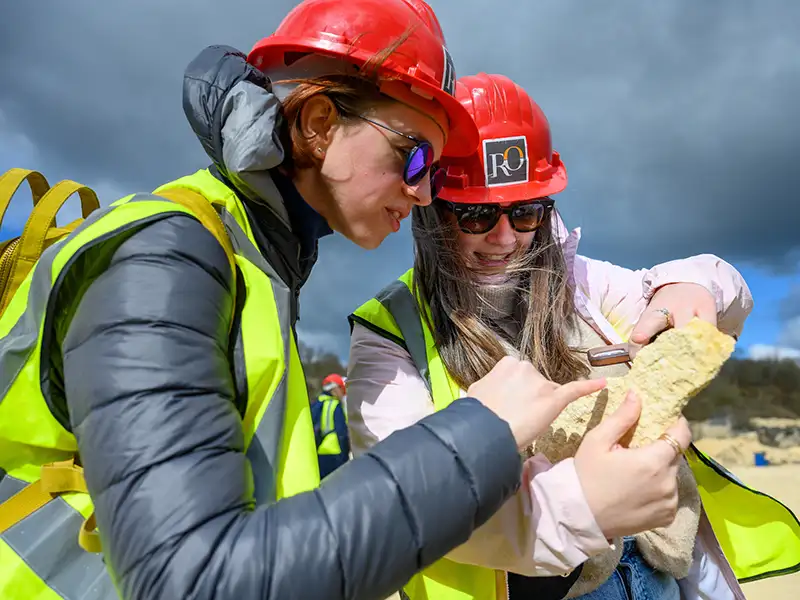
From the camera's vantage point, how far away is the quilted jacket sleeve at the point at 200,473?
1091 millimetres

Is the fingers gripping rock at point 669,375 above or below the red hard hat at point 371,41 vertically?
below

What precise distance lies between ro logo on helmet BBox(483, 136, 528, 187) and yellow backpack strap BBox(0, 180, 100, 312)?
5.30 feet

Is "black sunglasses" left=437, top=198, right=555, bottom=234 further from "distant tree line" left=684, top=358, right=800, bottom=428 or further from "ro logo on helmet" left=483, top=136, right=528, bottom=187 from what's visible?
"distant tree line" left=684, top=358, right=800, bottom=428

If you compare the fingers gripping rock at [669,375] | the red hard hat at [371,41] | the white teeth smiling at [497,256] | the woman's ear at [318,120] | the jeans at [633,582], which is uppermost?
the red hard hat at [371,41]

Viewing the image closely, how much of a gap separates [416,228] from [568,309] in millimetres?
716

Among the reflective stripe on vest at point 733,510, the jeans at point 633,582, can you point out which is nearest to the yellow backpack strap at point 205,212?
the reflective stripe on vest at point 733,510

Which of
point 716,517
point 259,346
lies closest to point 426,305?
point 259,346

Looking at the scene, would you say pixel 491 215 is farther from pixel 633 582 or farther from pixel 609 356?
pixel 633 582

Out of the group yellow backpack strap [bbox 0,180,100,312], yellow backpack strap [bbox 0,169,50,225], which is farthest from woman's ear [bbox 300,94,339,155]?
yellow backpack strap [bbox 0,169,50,225]

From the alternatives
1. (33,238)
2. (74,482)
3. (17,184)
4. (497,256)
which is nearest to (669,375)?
(497,256)

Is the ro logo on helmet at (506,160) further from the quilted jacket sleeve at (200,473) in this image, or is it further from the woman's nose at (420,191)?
the quilted jacket sleeve at (200,473)

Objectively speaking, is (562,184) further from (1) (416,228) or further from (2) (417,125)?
(2) (417,125)

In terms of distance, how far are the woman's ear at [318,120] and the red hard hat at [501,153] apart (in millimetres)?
896

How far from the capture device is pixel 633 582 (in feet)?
6.85
